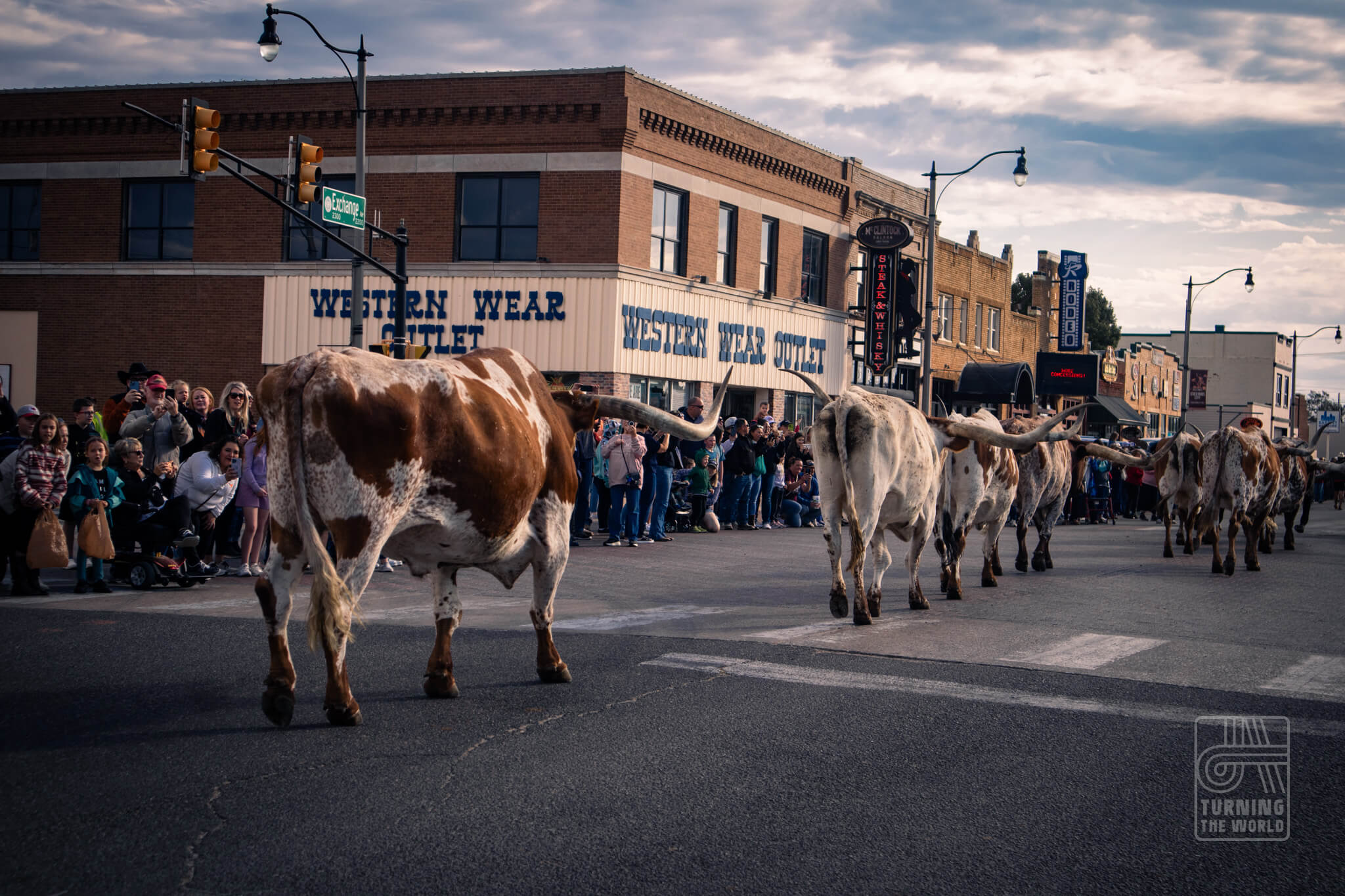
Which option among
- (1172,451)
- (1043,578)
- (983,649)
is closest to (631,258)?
(1172,451)

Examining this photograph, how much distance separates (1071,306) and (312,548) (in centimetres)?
4853

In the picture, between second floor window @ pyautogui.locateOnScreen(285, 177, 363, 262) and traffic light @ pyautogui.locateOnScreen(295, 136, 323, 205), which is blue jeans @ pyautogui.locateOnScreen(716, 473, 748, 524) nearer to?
traffic light @ pyautogui.locateOnScreen(295, 136, 323, 205)

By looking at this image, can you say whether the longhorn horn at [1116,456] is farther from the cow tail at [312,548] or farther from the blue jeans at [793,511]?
the cow tail at [312,548]

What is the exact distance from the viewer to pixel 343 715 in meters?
5.86

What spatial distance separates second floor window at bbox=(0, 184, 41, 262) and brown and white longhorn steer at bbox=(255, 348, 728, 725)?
2808cm

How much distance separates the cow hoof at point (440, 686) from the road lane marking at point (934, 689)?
1537mm

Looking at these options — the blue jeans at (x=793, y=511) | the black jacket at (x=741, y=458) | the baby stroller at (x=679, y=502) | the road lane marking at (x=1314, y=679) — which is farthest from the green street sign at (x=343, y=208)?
the road lane marking at (x=1314, y=679)

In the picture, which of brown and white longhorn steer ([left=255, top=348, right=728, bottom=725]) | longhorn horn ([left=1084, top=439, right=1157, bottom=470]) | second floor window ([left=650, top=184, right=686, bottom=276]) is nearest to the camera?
brown and white longhorn steer ([left=255, top=348, right=728, bottom=725])

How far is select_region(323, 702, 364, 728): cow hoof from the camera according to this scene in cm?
586

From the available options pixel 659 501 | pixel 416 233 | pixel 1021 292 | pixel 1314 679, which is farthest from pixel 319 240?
pixel 1021 292

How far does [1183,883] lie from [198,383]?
92.4 feet

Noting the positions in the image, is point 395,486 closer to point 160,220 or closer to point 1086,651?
point 1086,651

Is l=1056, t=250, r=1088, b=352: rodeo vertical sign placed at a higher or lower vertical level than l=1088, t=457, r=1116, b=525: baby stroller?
higher

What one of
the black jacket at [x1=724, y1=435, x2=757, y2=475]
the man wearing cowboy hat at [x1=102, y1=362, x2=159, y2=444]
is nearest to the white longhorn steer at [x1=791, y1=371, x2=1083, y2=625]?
the man wearing cowboy hat at [x1=102, y1=362, x2=159, y2=444]
